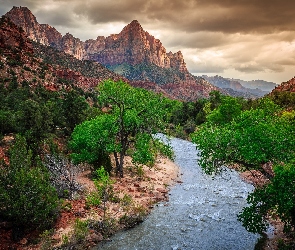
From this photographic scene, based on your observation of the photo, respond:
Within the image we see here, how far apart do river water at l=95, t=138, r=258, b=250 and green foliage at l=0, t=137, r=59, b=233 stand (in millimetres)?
4358

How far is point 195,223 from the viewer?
2152cm

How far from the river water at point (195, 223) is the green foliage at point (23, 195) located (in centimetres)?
436

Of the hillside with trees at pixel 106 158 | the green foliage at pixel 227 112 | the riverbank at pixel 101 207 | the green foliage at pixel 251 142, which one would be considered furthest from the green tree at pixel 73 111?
the green foliage at pixel 227 112

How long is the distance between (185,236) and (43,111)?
727 inches

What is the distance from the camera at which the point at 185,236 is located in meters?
19.3

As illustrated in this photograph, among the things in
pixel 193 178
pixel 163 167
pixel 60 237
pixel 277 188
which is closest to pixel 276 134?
pixel 277 188

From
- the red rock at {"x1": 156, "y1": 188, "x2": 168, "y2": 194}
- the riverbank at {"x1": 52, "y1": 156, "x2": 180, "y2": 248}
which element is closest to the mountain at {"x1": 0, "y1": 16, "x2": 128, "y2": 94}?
the riverbank at {"x1": 52, "y1": 156, "x2": 180, "y2": 248}

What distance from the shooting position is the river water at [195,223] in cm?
1808

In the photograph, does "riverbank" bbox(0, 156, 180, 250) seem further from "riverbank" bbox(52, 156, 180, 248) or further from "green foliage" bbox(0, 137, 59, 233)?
"green foliage" bbox(0, 137, 59, 233)

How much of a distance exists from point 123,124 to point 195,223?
39.3 ft

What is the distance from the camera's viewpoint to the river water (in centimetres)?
1808

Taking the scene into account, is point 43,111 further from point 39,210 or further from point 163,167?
point 163,167

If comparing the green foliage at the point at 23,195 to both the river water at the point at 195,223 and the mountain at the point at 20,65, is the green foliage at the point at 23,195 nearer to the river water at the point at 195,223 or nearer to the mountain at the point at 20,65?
the river water at the point at 195,223

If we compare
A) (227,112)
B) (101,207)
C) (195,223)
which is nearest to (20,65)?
(227,112)
